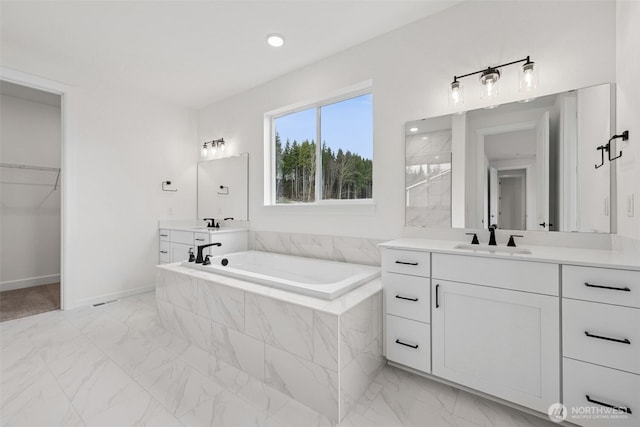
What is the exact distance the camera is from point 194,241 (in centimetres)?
341

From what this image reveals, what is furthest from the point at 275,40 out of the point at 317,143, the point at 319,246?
the point at 319,246

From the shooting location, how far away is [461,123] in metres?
2.12

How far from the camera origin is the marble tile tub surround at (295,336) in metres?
1.51

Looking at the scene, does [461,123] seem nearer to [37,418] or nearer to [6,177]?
[37,418]

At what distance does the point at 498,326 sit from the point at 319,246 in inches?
68.5

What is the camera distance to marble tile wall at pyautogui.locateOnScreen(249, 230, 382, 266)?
2.60m

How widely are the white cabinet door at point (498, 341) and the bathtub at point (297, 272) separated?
23.6 inches

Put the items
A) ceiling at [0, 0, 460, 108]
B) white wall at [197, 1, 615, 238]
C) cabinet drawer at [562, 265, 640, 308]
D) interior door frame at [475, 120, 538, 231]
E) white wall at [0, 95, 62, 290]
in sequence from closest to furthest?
1. cabinet drawer at [562, 265, 640, 308]
2. white wall at [197, 1, 615, 238]
3. interior door frame at [475, 120, 538, 231]
4. ceiling at [0, 0, 460, 108]
5. white wall at [0, 95, 62, 290]

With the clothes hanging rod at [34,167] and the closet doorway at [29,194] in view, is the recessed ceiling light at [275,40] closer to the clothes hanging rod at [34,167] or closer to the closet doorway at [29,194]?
the closet doorway at [29,194]

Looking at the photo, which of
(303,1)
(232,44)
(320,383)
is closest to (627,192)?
(320,383)

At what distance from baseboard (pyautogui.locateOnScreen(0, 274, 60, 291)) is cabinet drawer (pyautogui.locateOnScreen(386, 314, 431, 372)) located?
5007 mm

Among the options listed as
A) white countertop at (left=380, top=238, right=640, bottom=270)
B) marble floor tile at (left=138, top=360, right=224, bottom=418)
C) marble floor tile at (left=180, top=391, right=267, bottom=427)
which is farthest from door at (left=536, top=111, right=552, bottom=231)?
marble floor tile at (left=138, top=360, right=224, bottom=418)

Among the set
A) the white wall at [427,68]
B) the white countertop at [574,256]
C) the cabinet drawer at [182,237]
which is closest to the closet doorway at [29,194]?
the cabinet drawer at [182,237]

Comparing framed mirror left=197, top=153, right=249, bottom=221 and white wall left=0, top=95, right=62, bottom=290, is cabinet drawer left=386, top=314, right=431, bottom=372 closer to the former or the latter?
framed mirror left=197, top=153, right=249, bottom=221
